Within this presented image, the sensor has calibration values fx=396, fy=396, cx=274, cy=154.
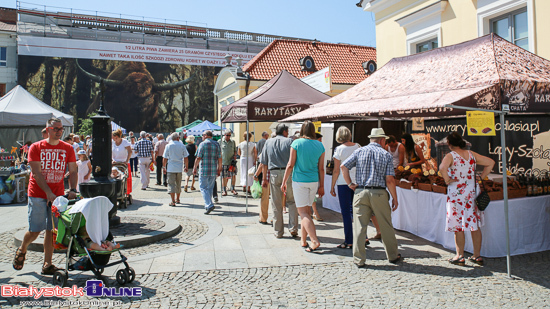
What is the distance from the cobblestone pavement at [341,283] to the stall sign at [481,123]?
170 cm

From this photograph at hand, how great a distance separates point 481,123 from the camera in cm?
484

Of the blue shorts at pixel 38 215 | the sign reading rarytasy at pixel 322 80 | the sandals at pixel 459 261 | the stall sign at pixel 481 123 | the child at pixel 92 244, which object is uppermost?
the sign reading rarytasy at pixel 322 80

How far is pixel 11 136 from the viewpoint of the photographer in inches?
685

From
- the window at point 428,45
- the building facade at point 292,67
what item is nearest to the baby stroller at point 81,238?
the window at point 428,45

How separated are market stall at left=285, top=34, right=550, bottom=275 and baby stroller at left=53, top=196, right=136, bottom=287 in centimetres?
410

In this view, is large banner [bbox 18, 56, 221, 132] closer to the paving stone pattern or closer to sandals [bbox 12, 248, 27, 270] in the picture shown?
the paving stone pattern

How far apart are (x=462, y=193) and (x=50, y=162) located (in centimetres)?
506

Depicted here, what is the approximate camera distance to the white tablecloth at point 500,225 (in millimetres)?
5344

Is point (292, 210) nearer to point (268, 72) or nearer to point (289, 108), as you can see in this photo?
point (289, 108)

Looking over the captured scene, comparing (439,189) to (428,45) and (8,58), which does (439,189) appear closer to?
(428,45)

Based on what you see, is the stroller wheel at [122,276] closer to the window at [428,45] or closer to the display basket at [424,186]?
the display basket at [424,186]

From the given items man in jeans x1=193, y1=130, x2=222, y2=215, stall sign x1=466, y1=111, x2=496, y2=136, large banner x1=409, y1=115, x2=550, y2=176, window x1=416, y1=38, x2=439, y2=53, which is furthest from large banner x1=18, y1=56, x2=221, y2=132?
stall sign x1=466, y1=111, x2=496, y2=136

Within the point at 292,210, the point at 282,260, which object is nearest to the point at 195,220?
the point at 292,210

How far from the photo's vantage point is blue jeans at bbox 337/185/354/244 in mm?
5879
